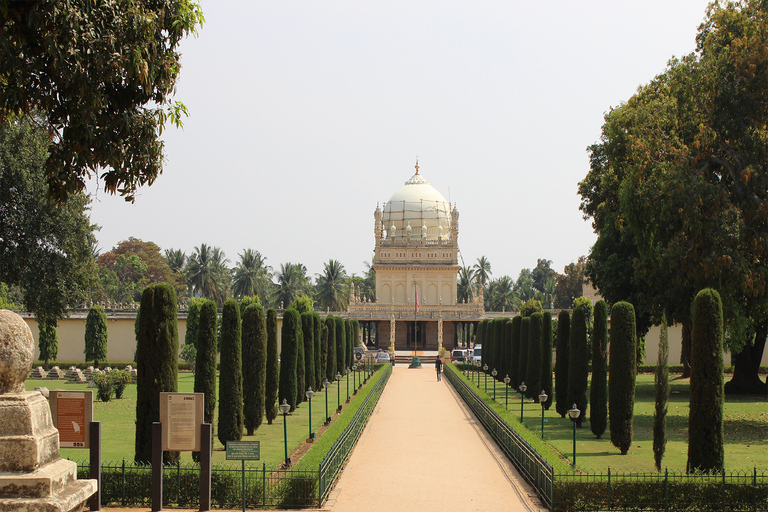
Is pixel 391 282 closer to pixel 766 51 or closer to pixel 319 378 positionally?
pixel 319 378

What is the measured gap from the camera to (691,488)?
14.2 meters

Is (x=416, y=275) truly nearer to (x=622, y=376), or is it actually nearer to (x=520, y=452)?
(x=622, y=376)

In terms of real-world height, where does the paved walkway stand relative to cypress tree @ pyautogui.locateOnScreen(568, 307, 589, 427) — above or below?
below

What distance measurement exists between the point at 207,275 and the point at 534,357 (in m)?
56.0

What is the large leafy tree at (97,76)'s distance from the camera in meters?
10.4

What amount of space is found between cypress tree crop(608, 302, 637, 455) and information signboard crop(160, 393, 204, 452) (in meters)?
11.2

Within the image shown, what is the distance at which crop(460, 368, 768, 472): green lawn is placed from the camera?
1909 cm

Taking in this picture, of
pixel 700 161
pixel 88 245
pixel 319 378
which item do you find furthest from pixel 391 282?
pixel 700 161

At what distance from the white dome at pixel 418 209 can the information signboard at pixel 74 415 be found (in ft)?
252

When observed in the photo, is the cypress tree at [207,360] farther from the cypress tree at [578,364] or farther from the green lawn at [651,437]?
the cypress tree at [578,364]

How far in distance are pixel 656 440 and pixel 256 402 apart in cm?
1184

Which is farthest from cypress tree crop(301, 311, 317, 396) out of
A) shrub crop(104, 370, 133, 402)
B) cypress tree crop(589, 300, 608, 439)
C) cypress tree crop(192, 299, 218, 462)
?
cypress tree crop(589, 300, 608, 439)

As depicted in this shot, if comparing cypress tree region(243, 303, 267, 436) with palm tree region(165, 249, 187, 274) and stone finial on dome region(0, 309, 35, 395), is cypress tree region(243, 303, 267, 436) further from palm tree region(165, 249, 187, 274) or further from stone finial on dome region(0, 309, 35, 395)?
palm tree region(165, 249, 187, 274)

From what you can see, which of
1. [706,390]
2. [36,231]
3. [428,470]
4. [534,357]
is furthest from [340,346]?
[706,390]
